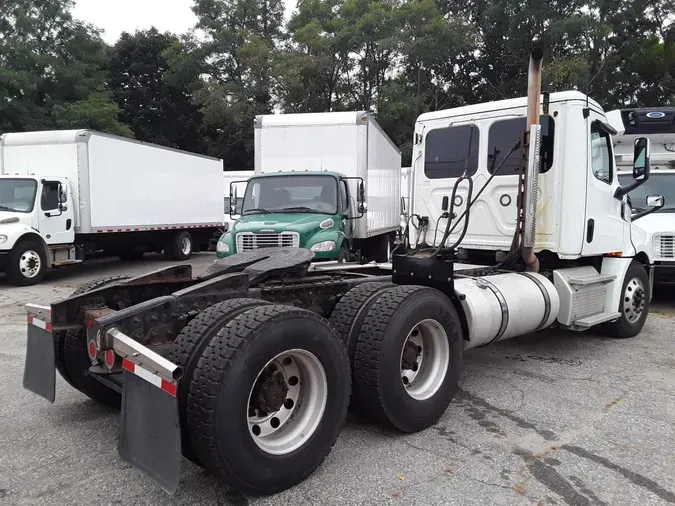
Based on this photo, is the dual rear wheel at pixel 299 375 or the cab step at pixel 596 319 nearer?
the dual rear wheel at pixel 299 375

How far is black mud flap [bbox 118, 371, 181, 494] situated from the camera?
250 centimetres

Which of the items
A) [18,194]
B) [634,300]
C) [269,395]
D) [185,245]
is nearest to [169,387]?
[269,395]

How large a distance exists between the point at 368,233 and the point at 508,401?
263 inches

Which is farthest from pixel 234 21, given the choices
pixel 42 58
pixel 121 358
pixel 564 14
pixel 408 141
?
pixel 121 358

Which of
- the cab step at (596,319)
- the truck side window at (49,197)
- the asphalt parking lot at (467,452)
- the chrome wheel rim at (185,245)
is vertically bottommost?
the asphalt parking lot at (467,452)

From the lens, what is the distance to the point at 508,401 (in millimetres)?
4445

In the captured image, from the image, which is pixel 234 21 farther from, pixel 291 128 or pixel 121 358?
pixel 121 358

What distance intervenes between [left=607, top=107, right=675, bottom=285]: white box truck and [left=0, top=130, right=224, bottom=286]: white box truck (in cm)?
1066

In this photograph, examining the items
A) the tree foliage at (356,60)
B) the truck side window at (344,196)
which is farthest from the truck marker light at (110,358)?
the tree foliage at (356,60)

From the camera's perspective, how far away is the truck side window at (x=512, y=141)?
5.57 metres

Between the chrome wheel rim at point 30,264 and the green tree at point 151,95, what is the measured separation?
995 inches

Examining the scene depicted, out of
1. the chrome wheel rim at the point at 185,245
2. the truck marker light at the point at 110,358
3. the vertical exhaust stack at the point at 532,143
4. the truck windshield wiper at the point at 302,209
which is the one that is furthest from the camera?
the chrome wheel rim at the point at 185,245

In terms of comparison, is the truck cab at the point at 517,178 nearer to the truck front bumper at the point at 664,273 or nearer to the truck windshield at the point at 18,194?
the truck front bumper at the point at 664,273

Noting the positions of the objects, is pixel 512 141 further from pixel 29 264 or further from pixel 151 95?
pixel 151 95
